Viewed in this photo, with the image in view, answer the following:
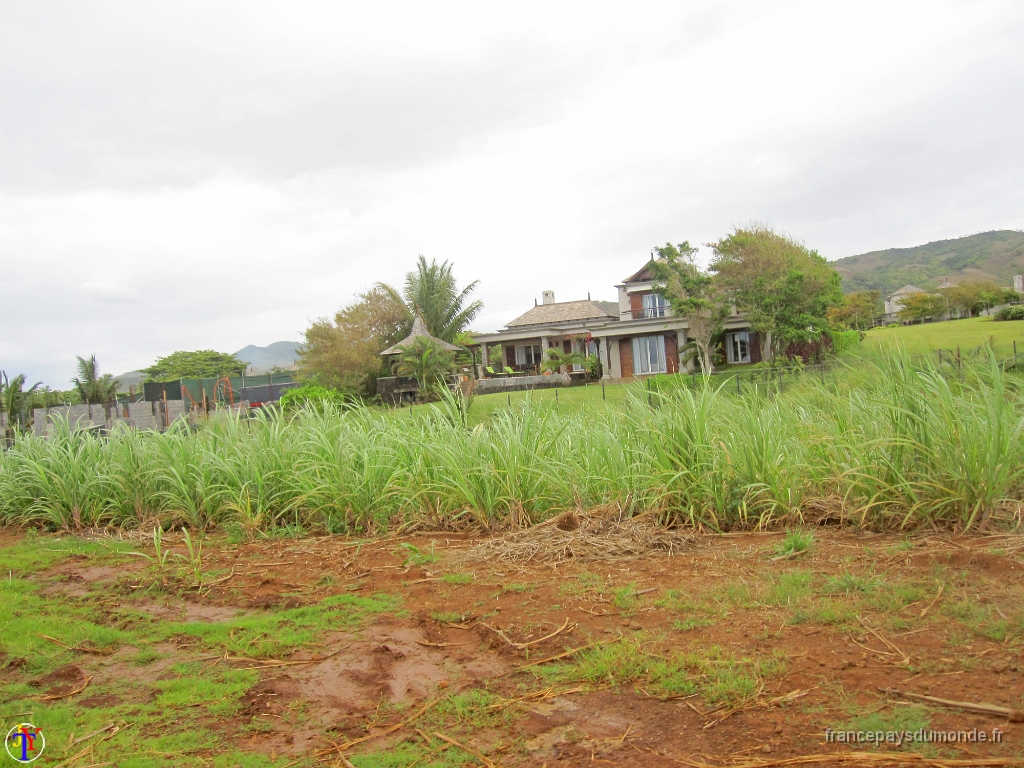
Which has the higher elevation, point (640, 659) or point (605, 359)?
point (605, 359)

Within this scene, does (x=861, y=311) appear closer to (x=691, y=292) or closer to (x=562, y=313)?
(x=562, y=313)

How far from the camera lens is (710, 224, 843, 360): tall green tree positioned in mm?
32750

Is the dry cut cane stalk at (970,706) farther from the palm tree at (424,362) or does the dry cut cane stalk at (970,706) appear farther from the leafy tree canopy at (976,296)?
the leafy tree canopy at (976,296)

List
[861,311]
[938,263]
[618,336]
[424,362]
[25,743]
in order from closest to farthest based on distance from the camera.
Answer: [25,743] < [424,362] < [618,336] < [861,311] < [938,263]

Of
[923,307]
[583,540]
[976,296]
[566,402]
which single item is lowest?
[583,540]

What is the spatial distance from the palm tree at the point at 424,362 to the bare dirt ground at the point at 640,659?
76.3ft

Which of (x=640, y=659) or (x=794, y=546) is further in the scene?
(x=794, y=546)

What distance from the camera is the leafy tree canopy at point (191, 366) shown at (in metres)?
66.4

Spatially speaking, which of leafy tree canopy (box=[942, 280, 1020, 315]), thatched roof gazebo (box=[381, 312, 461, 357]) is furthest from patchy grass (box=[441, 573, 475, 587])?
leafy tree canopy (box=[942, 280, 1020, 315])

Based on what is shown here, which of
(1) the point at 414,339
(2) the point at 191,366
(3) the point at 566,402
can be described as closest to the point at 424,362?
(1) the point at 414,339

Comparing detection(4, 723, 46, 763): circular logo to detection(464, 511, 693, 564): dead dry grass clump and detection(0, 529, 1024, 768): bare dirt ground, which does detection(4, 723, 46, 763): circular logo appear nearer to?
detection(0, 529, 1024, 768): bare dirt ground

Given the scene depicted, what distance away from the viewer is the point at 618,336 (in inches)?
1549

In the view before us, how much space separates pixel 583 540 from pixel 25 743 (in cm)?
291

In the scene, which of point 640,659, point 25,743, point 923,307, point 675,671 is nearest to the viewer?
point 25,743
